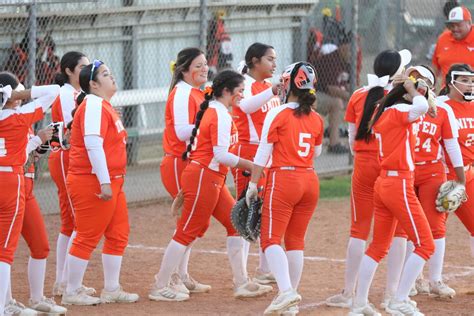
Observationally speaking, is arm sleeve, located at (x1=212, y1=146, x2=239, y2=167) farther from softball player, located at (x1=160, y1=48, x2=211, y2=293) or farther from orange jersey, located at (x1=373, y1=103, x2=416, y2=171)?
orange jersey, located at (x1=373, y1=103, x2=416, y2=171)

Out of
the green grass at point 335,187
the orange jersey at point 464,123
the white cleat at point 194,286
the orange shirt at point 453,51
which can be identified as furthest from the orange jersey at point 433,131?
the green grass at point 335,187

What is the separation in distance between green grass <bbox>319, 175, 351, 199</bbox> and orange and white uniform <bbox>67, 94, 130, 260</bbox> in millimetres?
6108

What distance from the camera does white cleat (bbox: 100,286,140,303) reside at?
8430 mm

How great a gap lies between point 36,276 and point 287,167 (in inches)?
81.1

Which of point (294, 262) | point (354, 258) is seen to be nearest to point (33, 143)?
point (294, 262)

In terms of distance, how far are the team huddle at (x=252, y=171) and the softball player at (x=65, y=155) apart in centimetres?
1

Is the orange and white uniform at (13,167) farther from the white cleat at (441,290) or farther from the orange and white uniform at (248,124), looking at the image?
the white cleat at (441,290)

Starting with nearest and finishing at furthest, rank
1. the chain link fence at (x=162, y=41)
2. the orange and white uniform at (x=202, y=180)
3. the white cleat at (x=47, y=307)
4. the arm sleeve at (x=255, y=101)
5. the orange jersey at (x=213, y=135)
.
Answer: the white cleat at (x=47, y=307) → the orange jersey at (x=213, y=135) → the orange and white uniform at (x=202, y=180) → the arm sleeve at (x=255, y=101) → the chain link fence at (x=162, y=41)

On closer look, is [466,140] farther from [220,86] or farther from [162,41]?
[162,41]

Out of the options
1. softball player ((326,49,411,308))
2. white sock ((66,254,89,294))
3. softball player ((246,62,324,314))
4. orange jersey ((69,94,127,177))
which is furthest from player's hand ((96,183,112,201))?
softball player ((326,49,411,308))

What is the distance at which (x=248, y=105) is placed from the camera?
8891 mm

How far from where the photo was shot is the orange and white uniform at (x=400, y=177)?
7605 millimetres

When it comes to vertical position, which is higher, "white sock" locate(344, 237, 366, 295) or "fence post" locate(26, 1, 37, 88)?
"fence post" locate(26, 1, 37, 88)

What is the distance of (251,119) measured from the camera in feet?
29.6
